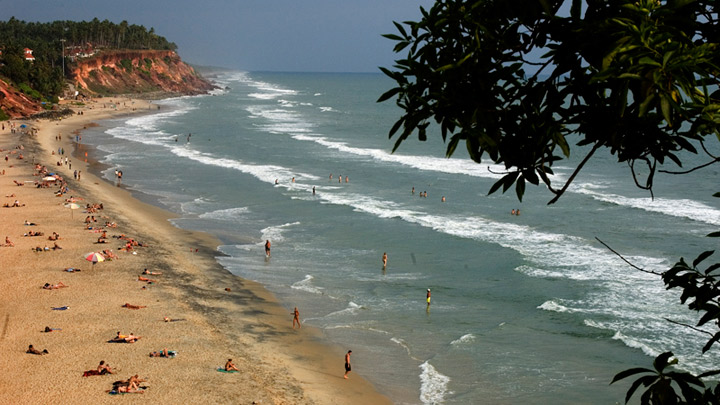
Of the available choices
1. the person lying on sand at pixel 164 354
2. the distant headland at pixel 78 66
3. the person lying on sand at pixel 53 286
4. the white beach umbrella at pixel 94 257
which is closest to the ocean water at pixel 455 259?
the person lying on sand at pixel 164 354

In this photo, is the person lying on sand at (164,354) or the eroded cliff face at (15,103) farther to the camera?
the eroded cliff face at (15,103)

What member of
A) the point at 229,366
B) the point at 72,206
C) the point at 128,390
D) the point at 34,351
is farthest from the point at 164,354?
the point at 72,206

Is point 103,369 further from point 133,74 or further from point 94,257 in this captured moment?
point 133,74

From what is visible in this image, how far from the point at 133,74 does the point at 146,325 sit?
477 ft

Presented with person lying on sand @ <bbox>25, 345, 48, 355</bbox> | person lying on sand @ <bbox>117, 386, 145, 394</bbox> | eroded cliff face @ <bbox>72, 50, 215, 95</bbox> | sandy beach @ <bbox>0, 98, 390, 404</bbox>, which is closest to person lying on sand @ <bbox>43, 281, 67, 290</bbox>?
sandy beach @ <bbox>0, 98, 390, 404</bbox>

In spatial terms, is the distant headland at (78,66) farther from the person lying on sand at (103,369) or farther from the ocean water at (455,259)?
the person lying on sand at (103,369)

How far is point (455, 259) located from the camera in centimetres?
3089

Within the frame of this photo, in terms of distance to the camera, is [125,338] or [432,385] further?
[125,338]

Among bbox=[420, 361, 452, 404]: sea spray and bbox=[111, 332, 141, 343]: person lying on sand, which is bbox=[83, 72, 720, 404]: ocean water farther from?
bbox=[111, 332, 141, 343]: person lying on sand

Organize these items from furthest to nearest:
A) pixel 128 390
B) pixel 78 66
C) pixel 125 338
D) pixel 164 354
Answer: pixel 78 66
pixel 125 338
pixel 164 354
pixel 128 390

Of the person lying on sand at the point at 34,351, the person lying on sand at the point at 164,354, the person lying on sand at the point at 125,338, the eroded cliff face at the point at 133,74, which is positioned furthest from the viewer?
the eroded cliff face at the point at 133,74

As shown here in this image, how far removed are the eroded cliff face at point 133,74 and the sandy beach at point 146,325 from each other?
10386cm

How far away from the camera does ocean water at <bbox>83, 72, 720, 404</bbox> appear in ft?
66.3

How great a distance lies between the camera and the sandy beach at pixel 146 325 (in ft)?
58.7
